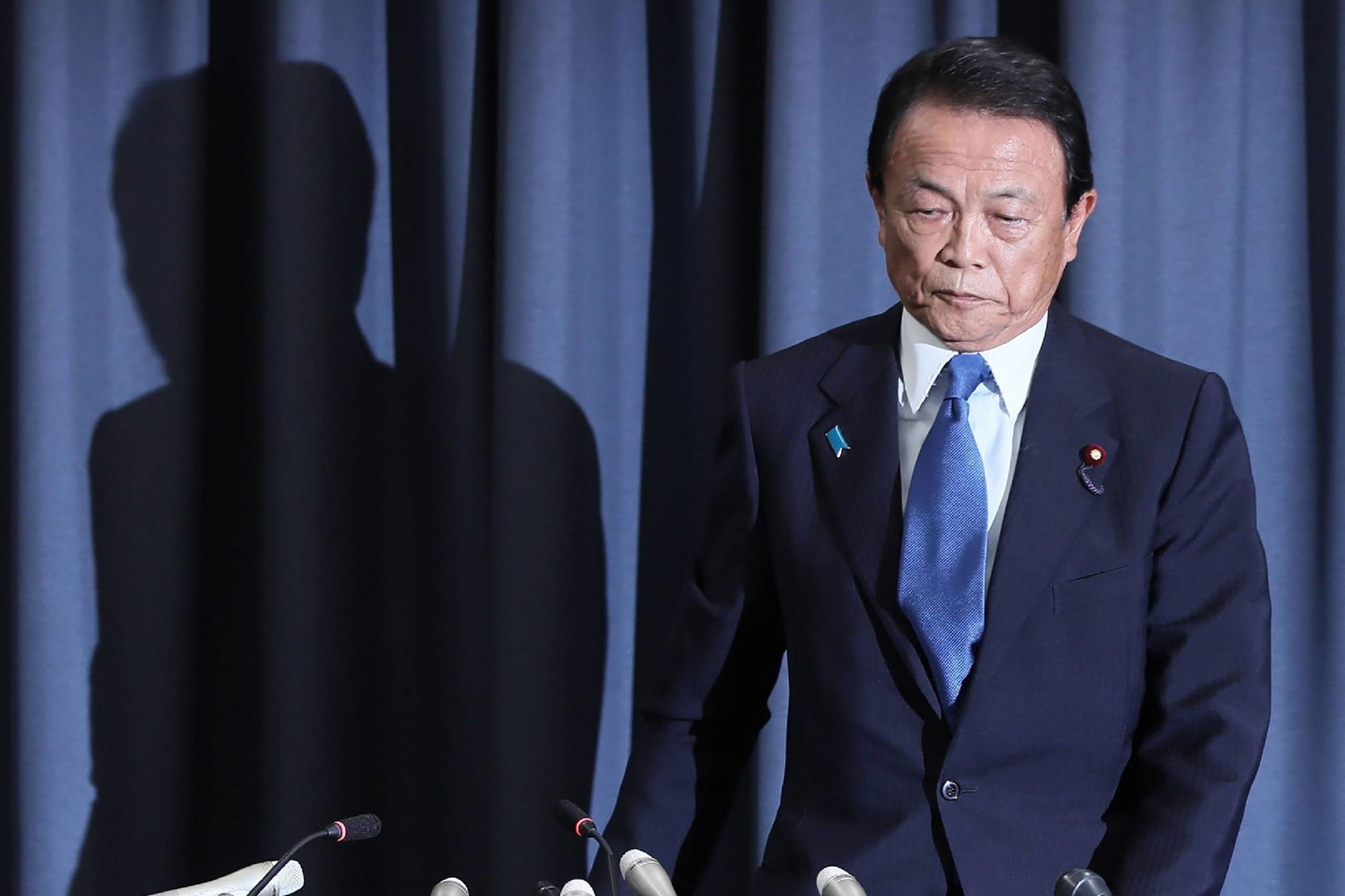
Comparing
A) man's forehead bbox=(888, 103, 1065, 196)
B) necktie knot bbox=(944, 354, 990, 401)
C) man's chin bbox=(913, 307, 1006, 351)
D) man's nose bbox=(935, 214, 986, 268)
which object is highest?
man's forehead bbox=(888, 103, 1065, 196)

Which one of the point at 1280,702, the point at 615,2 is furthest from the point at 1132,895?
the point at 615,2

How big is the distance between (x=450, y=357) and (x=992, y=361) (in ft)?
2.98

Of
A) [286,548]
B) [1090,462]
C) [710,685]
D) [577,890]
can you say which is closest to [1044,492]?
[1090,462]

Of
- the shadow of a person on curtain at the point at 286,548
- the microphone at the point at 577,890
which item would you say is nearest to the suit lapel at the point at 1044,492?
the microphone at the point at 577,890

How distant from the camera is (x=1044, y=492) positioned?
1.25m

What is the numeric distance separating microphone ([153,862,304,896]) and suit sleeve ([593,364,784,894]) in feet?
1.06

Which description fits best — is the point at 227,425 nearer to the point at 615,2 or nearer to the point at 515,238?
the point at 515,238

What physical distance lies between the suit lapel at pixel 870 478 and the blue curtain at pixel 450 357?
43cm

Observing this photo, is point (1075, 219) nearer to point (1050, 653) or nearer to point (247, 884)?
point (1050, 653)

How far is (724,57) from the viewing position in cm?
190

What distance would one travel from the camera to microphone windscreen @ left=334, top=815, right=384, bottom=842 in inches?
45.3

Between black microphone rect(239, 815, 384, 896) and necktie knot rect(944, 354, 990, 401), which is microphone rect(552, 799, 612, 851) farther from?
necktie knot rect(944, 354, 990, 401)

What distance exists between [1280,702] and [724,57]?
1054 mm

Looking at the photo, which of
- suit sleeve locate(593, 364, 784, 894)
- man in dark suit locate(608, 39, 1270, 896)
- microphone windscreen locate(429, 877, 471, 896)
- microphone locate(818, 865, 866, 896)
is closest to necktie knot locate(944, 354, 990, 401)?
man in dark suit locate(608, 39, 1270, 896)
